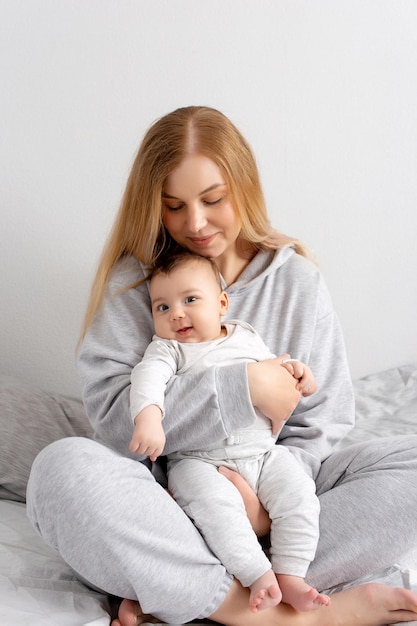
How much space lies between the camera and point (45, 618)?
4.00 feet

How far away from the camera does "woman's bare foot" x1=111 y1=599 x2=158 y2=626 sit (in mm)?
1255

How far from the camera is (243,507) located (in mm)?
1308

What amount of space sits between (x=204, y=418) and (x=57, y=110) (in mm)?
1069

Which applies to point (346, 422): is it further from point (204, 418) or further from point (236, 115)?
point (236, 115)

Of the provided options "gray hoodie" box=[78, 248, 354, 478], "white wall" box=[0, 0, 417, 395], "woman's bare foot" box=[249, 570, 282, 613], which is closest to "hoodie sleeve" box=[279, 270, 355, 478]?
"gray hoodie" box=[78, 248, 354, 478]

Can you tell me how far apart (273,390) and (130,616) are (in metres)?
0.41

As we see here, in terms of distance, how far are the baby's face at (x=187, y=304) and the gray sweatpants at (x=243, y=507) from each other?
0.20 m

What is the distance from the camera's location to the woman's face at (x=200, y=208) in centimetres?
153

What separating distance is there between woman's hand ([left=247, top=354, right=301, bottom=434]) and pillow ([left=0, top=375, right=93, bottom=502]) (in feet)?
2.02

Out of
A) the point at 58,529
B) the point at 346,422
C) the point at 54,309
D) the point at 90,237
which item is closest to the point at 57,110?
the point at 90,237

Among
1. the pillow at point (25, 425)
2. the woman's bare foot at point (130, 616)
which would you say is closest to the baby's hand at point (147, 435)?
the woman's bare foot at point (130, 616)

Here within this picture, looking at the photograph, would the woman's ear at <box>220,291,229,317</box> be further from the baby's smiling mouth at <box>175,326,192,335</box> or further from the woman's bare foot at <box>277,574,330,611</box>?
the woman's bare foot at <box>277,574,330,611</box>

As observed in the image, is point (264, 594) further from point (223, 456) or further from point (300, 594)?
point (223, 456)

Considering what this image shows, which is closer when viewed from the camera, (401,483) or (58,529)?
(58,529)
